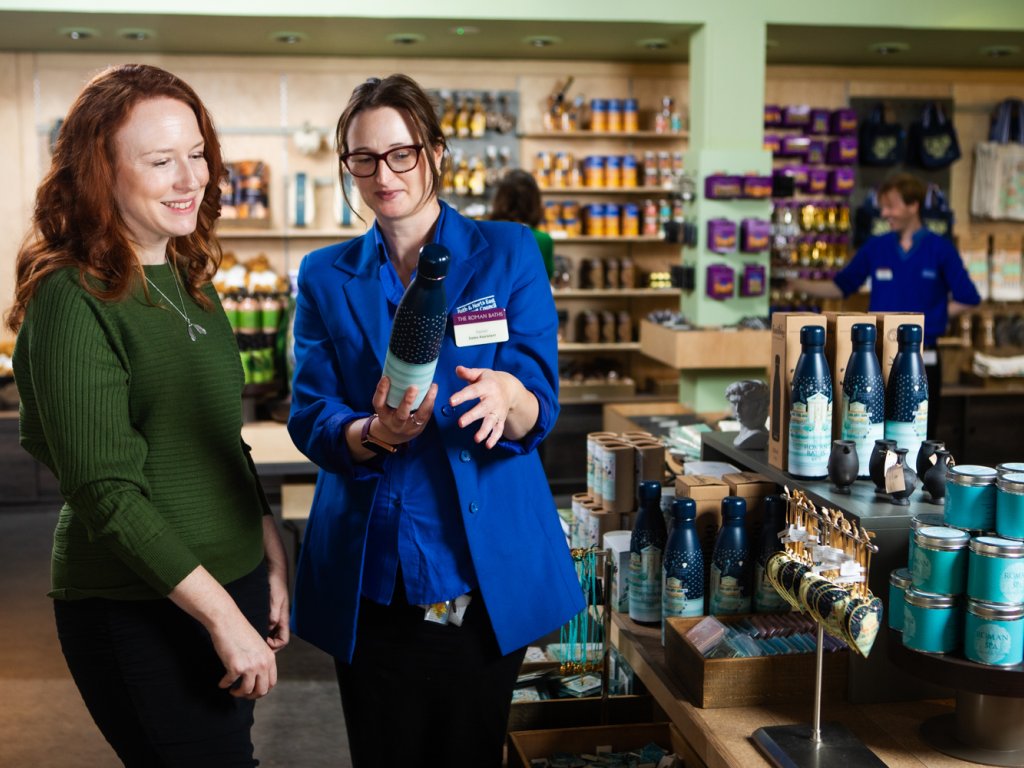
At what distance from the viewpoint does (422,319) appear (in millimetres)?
1353

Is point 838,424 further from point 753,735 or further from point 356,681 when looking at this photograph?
point 356,681

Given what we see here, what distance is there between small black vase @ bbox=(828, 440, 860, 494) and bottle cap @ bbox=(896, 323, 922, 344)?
230 mm

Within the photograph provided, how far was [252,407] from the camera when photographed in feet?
16.9

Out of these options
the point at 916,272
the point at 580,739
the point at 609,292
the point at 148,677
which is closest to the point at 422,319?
the point at 148,677

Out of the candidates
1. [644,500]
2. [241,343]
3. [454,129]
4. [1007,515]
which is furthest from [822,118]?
[1007,515]

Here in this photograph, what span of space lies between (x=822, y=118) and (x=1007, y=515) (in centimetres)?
658

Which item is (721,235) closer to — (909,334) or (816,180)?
(816,180)

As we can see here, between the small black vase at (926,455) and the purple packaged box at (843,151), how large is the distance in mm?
6098

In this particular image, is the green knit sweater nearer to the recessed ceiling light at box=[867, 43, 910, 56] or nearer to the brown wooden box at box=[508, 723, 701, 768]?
the brown wooden box at box=[508, 723, 701, 768]

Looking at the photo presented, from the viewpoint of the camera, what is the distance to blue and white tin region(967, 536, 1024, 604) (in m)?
1.68

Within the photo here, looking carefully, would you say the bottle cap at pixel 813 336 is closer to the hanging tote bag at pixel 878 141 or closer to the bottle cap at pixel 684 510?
the bottle cap at pixel 684 510

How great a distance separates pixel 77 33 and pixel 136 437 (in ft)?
19.8

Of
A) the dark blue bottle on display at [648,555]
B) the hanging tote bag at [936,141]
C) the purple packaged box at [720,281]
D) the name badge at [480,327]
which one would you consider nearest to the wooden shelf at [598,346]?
the purple packaged box at [720,281]

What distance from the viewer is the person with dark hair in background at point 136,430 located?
1450 mm
